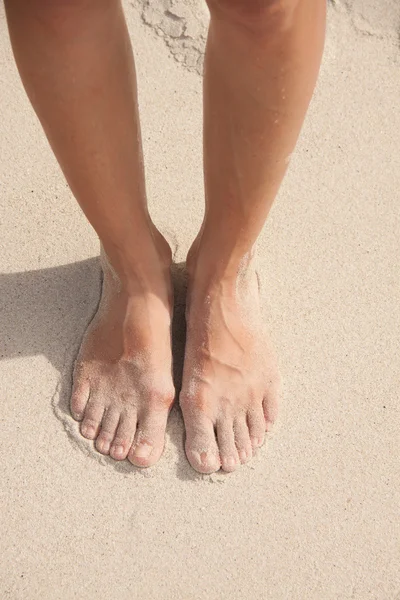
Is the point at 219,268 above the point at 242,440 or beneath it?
above

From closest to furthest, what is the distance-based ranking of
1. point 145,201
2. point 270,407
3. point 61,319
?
point 145,201 → point 270,407 → point 61,319

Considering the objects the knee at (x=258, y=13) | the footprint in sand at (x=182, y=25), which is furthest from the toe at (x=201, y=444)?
the footprint in sand at (x=182, y=25)

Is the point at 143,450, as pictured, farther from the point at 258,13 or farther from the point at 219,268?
the point at 258,13

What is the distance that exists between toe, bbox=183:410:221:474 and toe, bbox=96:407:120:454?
0.14 metres

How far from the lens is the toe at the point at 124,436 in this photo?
130 centimetres

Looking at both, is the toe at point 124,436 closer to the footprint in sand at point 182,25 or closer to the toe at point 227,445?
the toe at point 227,445

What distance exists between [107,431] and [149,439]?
0.09 metres

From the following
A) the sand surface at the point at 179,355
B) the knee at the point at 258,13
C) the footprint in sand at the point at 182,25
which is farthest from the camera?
the footprint in sand at the point at 182,25

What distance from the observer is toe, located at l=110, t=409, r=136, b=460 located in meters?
1.30

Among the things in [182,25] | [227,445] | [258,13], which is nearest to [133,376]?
[227,445]

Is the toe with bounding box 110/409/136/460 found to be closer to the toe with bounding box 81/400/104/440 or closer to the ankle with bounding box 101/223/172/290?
the toe with bounding box 81/400/104/440

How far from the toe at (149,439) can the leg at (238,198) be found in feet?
0.17

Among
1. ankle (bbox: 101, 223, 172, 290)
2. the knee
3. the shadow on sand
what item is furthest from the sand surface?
the knee

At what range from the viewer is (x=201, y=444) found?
51.1 inches
